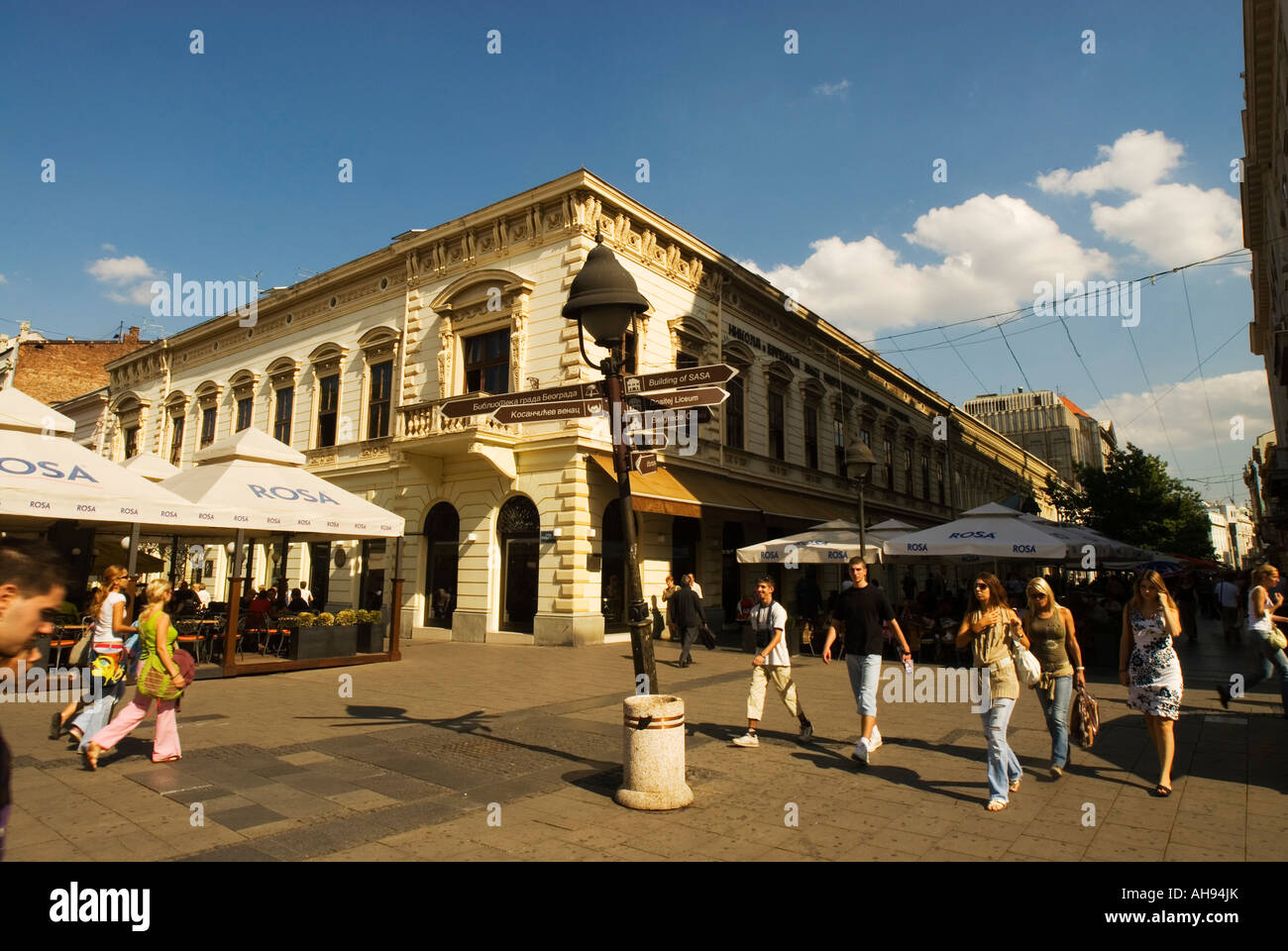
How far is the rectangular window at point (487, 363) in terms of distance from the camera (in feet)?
65.0

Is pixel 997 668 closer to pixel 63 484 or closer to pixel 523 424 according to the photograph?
pixel 63 484

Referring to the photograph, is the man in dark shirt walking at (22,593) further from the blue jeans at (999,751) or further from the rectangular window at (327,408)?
the rectangular window at (327,408)

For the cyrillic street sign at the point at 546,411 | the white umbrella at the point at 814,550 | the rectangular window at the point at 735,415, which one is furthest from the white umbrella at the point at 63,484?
the rectangular window at the point at 735,415

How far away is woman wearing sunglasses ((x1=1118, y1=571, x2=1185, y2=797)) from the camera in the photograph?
5852 mm

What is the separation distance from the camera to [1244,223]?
3070 centimetres

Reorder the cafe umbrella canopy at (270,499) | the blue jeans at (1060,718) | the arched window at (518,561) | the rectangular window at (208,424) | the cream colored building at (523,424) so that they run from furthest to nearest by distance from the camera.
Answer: the rectangular window at (208,424) < the arched window at (518,561) < the cream colored building at (523,424) < the cafe umbrella canopy at (270,499) < the blue jeans at (1060,718)

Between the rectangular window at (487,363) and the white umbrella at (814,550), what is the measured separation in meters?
7.77

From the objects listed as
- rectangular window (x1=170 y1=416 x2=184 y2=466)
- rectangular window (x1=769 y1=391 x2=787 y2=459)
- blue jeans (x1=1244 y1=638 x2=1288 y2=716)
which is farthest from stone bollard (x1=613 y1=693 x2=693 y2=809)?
rectangular window (x1=170 y1=416 x2=184 y2=466)

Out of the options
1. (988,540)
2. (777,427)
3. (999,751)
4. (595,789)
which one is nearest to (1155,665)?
(999,751)

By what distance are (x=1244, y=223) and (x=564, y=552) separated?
31744 millimetres

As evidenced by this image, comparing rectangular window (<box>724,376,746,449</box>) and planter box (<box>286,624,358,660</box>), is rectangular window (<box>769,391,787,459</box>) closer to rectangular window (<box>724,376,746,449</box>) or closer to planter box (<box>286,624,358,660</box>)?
rectangular window (<box>724,376,746,449</box>)

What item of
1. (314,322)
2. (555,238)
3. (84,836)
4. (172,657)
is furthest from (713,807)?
(314,322)

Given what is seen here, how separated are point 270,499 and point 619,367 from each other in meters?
9.44

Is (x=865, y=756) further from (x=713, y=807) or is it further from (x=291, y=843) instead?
(x=291, y=843)
